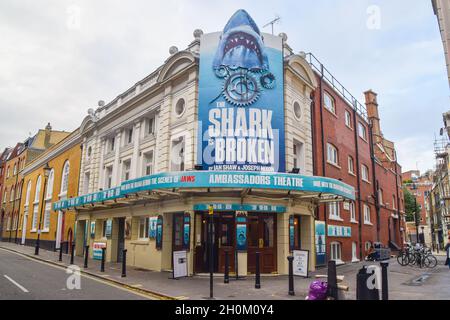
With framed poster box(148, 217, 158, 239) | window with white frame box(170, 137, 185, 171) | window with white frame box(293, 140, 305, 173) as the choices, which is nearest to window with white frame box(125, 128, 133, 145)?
window with white frame box(170, 137, 185, 171)

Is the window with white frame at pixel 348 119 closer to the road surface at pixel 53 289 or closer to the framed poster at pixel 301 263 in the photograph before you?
the framed poster at pixel 301 263

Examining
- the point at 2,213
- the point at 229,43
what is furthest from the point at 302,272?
the point at 2,213

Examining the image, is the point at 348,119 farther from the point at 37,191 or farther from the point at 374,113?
the point at 37,191

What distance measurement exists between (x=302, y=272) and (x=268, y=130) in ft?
19.7

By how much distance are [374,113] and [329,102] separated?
14.4 m

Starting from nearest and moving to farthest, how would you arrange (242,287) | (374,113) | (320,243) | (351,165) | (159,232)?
(242,287), (159,232), (320,243), (351,165), (374,113)

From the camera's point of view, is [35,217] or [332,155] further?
[35,217]

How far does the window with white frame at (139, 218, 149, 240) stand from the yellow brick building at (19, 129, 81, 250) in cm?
852

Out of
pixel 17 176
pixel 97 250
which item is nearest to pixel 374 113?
pixel 97 250

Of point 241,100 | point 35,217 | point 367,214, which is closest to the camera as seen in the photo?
point 241,100

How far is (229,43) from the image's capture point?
16.1m

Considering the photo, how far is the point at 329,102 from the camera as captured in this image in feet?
75.3

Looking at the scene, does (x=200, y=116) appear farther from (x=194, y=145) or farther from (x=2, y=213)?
(x=2, y=213)

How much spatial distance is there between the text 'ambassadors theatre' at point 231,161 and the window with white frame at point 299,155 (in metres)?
0.05
